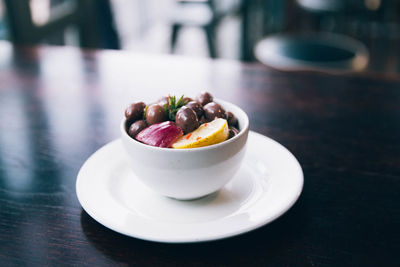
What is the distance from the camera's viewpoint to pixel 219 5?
3666 mm

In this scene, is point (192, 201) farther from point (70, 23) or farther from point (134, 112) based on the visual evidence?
point (70, 23)

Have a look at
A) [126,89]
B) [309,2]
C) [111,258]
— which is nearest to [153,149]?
[111,258]

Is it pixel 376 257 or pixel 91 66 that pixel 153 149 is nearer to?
pixel 376 257

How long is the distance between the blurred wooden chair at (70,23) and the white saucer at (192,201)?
56.7 inches

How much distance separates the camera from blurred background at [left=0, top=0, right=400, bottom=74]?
1.59 metres

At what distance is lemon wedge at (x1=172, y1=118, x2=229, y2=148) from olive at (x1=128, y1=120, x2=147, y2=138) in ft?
0.16

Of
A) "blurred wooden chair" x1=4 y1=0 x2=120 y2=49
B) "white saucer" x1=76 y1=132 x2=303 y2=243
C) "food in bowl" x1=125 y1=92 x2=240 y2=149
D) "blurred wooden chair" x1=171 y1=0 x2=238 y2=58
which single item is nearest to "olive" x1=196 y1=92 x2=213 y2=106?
"food in bowl" x1=125 y1=92 x2=240 y2=149

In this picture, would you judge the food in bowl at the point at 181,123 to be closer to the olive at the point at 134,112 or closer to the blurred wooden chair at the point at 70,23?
the olive at the point at 134,112

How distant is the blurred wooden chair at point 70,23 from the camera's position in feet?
5.81

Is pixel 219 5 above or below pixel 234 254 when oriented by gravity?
below

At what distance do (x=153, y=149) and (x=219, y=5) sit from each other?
3.45 meters

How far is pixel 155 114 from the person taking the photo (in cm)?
47

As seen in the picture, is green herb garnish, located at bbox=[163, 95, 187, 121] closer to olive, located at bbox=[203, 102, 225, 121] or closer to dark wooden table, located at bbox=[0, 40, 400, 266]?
olive, located at bbox=[203, 102, 225, 121]

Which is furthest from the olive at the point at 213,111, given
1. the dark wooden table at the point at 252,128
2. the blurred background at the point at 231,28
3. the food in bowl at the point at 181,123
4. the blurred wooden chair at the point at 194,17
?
the blurred wooden chair at the point at 194,17
